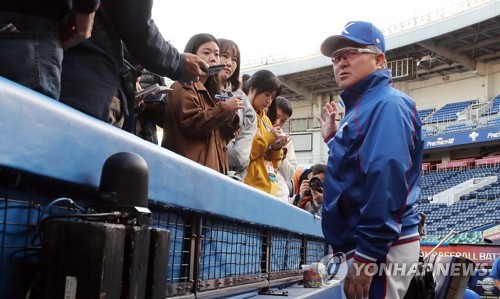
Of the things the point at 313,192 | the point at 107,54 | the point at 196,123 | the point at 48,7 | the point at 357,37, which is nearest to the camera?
the point at 48,7

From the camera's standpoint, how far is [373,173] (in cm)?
203

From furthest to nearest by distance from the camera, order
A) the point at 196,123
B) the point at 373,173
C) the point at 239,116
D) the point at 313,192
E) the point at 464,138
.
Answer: the point at 464,138
the point at 313,192
the point at 239,116
the point at 196,123
the point at 373,173

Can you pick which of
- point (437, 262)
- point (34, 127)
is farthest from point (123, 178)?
point (437, 262)

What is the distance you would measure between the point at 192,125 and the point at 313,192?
268 centimetres

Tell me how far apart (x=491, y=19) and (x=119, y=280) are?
25723 millimetres

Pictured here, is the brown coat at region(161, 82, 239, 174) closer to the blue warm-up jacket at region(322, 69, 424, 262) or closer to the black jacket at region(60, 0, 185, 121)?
the blue warm-up jacket at region(322, 69, 424, 262)

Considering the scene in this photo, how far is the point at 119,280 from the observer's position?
1022 millimetres

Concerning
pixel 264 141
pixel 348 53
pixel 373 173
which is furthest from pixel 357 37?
pixel 264 141

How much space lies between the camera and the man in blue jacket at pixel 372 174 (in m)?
2.01

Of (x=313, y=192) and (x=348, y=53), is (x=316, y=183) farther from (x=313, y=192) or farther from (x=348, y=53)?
(x=348, y=53)

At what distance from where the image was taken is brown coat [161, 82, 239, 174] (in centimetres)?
260

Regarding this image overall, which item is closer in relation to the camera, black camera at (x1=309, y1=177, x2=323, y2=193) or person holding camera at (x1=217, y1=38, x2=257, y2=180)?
person holding camera at (x1=217, y1=38, x2=257, y2=180)

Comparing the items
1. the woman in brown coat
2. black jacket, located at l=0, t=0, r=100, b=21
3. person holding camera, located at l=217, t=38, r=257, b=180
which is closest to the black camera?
person holding camera, located at l=217, t=38, r=257, b=180

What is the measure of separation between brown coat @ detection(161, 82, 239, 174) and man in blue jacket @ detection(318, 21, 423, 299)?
0.62 metres
